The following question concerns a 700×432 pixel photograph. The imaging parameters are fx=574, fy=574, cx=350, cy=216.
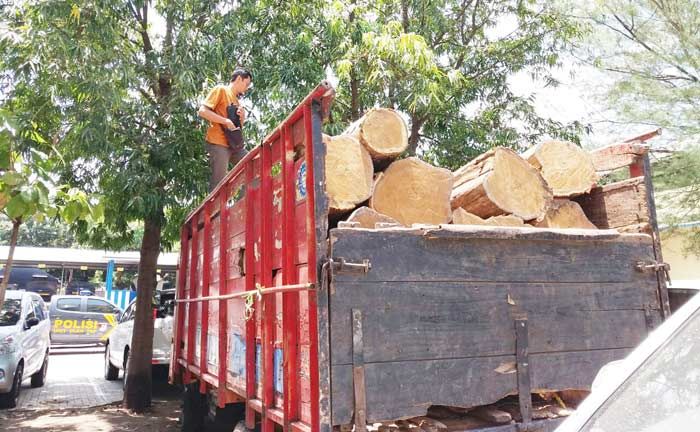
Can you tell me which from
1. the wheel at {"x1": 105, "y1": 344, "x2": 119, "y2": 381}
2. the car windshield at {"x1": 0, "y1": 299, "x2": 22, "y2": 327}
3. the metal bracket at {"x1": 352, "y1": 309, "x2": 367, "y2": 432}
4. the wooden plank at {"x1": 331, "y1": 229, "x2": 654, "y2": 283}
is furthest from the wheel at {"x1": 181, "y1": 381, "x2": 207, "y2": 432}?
the wheel at {"x1": 105, "y1": 344, "x2": 119, "y2": 381}

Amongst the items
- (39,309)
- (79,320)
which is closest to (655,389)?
(39,309)

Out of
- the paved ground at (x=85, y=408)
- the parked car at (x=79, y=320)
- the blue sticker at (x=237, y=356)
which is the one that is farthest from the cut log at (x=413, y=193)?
the parked car at (x=79, y=320)

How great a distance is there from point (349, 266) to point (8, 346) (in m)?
7.31

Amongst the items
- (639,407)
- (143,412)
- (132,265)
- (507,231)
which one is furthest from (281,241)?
(132,265)

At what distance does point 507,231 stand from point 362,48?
4.69m

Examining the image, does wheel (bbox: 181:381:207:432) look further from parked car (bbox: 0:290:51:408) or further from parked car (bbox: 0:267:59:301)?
parked car (bbox: 0:267:59:301)

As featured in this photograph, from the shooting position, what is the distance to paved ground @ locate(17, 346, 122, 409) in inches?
340

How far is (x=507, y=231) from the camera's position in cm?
261

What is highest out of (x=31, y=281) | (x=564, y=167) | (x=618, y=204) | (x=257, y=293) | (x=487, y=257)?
(x=31, y=281)

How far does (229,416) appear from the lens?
12.7 ft

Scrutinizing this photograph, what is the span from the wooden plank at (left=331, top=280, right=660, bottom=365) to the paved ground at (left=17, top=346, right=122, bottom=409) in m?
7.52

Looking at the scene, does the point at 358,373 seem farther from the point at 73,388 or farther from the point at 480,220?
the point at 73,388

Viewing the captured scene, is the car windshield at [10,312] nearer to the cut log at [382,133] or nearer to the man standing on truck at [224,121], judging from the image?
the man standing on truck at [224,121]

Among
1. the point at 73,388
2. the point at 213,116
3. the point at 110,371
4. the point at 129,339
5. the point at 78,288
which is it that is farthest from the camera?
the point at 78,288
